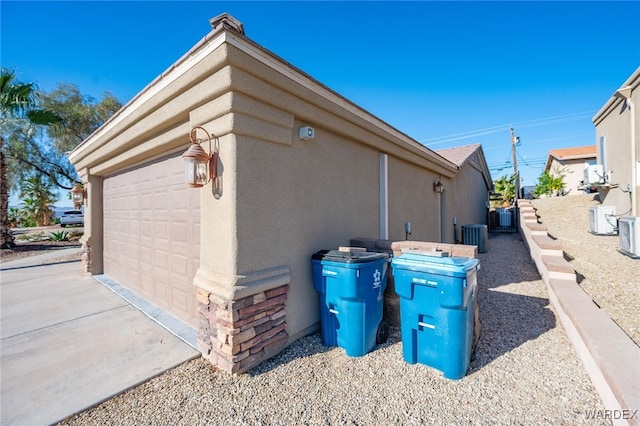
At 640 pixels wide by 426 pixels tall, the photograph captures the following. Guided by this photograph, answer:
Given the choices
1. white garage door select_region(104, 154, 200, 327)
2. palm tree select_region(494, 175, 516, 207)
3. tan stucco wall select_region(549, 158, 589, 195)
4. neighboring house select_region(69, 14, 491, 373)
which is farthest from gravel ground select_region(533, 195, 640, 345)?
tan stucco wall select_region(549, 158, 589, 195)

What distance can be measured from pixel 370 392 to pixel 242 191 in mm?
2546

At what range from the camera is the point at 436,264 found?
300 cm

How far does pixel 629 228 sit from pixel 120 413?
371 inches

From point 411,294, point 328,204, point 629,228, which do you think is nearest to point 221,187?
point 328,204

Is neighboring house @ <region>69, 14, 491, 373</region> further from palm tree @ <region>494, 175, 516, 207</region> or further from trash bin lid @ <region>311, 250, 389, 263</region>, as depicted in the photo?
palm tree @ <region>494, 175, 516, 207</region>

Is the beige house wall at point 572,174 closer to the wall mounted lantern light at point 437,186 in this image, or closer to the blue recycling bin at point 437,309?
the wall mounted lantern light at point 437,186

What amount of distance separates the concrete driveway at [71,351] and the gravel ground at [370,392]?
29 centimetres

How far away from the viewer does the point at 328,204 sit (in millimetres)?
4449

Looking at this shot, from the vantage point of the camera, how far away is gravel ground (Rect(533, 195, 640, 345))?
13.5ft

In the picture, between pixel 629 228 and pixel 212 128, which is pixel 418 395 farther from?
pixel 629 228

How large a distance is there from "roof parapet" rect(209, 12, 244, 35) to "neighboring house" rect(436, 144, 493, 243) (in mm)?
9454

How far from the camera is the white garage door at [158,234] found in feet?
14.1

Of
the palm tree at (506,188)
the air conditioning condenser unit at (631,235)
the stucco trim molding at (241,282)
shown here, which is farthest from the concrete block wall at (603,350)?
the palm tree at (506,188)

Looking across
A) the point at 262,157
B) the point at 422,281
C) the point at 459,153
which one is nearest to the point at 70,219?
the point at 262,157
